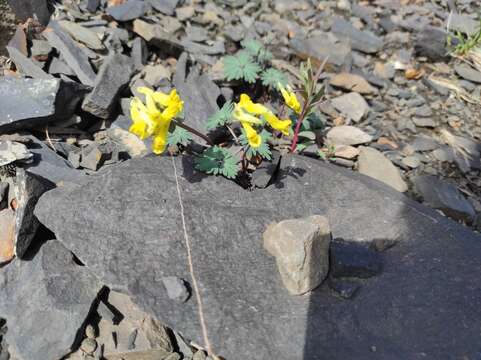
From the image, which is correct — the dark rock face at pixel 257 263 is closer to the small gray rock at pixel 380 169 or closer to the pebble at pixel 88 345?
the pebble at pixel 88 345

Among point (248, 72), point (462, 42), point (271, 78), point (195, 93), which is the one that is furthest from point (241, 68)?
point (462, 42)

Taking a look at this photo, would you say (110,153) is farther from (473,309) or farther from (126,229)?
(473,309)

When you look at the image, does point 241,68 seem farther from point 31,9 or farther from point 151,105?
point 31,9

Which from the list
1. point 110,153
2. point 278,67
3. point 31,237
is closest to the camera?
point 31,237

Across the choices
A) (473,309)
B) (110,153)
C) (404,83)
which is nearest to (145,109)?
(110,153)

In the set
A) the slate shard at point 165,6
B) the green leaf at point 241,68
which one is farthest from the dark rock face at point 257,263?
the slate shard at point 165,6

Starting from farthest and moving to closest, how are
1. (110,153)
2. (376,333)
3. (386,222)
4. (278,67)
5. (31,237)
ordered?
(278,67) < (110,153) < (386,222) < (31,237) < (376,333)

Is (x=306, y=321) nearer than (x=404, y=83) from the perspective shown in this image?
Yes
